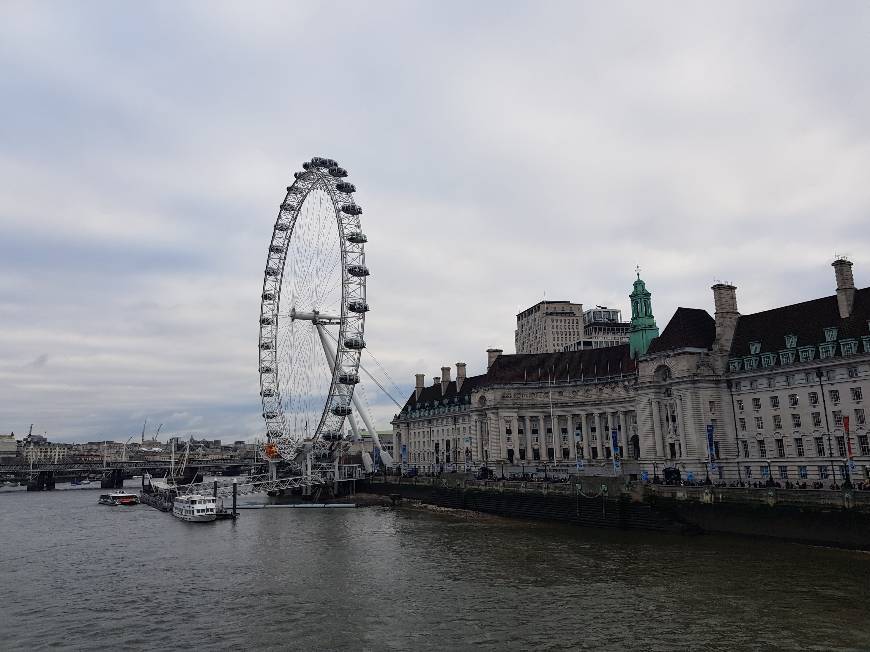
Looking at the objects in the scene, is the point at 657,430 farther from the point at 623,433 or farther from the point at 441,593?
the point at 441,593

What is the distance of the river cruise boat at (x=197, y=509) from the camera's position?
8550cm

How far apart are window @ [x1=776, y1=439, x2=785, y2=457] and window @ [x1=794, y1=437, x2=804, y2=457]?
1.71 metres

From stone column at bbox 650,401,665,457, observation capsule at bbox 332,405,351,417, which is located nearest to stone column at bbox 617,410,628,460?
stone column at bbox 650,401,665,457

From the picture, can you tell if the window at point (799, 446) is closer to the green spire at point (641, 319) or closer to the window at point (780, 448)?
the window at point (780, 448)

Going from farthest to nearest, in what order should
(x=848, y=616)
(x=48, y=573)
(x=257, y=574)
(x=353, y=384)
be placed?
(x=353, y=384)
(x=48, y=573)
(x=257, y=574)
(x=848, y=616)

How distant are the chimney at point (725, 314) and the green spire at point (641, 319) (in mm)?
20650

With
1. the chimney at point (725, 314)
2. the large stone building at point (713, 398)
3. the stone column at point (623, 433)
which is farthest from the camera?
the stone column at point (623, 433)

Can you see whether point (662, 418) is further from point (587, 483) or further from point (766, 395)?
point (587, 483)

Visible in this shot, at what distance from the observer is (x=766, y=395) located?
75.3 metres

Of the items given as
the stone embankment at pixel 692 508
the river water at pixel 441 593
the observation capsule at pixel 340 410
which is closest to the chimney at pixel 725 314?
the stone embankment at pixel 692 508

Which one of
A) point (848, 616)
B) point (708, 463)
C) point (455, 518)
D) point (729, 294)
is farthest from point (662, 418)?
point (848, 616)

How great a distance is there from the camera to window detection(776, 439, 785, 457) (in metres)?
72.2

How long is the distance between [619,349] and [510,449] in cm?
Result: 2686

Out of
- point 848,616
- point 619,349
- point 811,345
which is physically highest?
point 619,349
